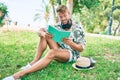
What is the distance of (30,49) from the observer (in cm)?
870

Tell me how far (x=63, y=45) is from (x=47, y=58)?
62cm

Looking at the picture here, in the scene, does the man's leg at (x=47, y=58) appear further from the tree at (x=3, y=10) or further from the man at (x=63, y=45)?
the tree at (x=3, y=10)

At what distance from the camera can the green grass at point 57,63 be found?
5859 millimetres

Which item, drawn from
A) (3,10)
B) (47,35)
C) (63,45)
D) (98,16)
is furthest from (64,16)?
(98,16)

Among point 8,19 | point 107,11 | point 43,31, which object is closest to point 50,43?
point 43,31

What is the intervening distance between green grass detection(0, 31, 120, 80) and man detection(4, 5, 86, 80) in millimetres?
201

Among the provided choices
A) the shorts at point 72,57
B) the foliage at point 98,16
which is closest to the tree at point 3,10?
the shorts at point 72,57

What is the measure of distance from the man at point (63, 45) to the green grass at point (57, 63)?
201 millimetres

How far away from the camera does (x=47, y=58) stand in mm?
5801

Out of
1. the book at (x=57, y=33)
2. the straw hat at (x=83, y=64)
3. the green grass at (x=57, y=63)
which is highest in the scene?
the book at (x=57, y=33)

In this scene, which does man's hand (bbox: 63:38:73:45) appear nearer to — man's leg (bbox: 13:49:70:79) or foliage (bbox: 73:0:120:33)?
man's leg (bbox: 13:49:70:79)

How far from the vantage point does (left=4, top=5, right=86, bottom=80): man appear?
5.76m

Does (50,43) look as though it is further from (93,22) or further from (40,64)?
(93,22)

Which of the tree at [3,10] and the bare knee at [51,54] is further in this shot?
the tree at [3,10]
